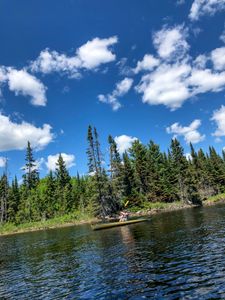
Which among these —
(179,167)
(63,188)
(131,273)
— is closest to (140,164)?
(179,167)

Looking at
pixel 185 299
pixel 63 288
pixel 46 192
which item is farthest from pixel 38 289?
pixel 46 192

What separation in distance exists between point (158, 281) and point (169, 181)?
249ft

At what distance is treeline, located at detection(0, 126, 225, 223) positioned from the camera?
71.8 m

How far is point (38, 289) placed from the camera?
1453cm

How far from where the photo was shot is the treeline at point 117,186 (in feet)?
235

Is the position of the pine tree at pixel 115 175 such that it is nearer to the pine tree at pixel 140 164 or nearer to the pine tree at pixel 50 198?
the pine tree at pixel 140 164

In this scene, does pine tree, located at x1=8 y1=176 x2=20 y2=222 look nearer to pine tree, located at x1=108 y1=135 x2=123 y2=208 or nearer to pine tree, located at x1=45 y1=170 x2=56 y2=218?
pine tree, located at x1=45 y1=170 x2=56 y2=218

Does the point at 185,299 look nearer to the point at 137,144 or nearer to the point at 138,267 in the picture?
the point at 138,267

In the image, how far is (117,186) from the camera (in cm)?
6906

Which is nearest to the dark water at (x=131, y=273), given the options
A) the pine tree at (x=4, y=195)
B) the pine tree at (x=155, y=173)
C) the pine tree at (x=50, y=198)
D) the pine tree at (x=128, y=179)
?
the pine tree at (x=128, y=179)

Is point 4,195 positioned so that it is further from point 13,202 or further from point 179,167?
point 179,167

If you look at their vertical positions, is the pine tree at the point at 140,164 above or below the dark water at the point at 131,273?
above

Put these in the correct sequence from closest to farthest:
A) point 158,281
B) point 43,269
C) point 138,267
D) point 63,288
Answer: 1. point 158,281
2. point 63,288
3. point 138,267
4. point 43,269

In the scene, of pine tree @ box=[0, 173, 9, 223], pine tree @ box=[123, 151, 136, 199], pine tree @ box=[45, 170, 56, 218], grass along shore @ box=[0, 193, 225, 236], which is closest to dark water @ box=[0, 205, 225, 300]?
grass along shore @ box=[0, 193, 225, 236]
